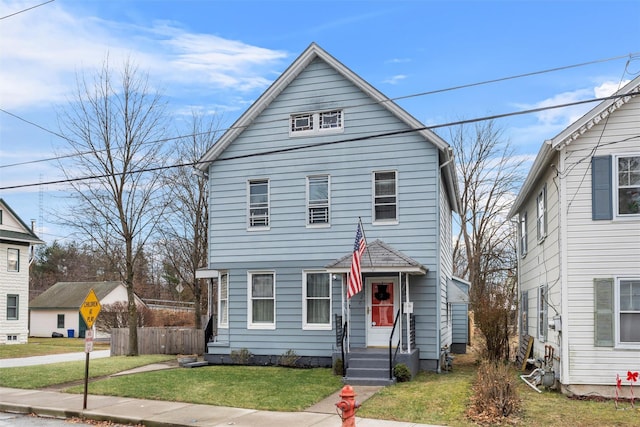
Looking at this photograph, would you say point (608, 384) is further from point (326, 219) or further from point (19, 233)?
point (19, 233)

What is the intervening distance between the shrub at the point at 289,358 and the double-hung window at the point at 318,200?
3.97 meters

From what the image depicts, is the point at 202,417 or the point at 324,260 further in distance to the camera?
the point at 324,260

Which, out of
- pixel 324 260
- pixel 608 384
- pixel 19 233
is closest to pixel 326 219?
pixel 324 260

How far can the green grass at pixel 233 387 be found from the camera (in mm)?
13312

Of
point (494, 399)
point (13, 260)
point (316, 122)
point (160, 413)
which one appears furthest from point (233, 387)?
point (13, 260)

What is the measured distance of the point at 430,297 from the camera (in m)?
18.0

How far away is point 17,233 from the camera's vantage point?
121ft

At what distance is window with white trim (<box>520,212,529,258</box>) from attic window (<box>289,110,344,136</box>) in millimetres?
7930

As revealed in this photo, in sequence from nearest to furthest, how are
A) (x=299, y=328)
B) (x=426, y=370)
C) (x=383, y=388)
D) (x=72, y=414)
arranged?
(x=72, y=414) → (x=383, y=388) → (x=426, y=370) → (x=299, y=328)

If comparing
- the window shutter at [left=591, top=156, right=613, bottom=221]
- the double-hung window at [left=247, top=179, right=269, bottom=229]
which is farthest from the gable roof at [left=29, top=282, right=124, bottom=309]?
the window shutter at [left=591, top=156, right=613, bottom=221]

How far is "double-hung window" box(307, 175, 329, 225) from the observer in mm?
19141

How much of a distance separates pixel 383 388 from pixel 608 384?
4939 millimetres

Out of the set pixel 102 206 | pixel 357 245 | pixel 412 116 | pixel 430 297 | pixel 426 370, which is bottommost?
pixel 426 370

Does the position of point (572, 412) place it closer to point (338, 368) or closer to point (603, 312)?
point (603, 312)
